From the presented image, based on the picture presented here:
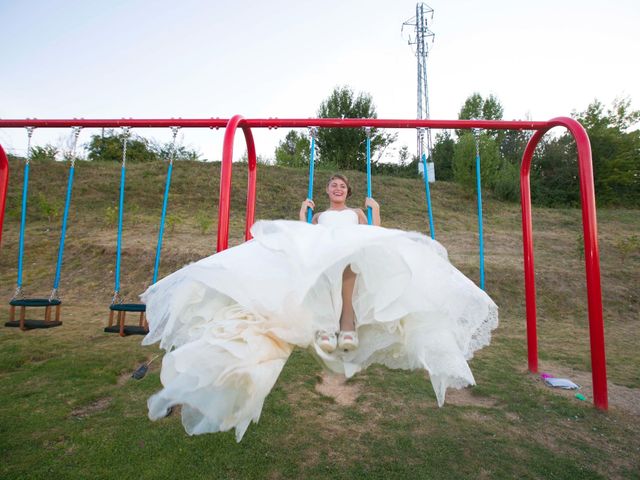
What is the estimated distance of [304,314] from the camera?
150 centimetres

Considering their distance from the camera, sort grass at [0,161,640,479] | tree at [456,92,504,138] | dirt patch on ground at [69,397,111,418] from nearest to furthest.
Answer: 1. grass at [0,161,640,479]
2. dirt patch on ground at [69,397,111,418]
3. tree at [456,92,504,138]

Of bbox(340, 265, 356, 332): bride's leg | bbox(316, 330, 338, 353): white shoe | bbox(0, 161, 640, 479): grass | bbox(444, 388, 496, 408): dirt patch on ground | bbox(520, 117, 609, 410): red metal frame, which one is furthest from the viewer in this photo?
bbox(444, 388, 496, 408): dirt patch on ground

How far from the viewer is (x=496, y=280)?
7102 millimetres

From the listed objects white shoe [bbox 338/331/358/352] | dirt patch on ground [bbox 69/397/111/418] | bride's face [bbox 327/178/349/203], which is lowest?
dirt patch on ground [bbox 69/397/111/418]

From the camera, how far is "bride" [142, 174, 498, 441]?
1.31 meters

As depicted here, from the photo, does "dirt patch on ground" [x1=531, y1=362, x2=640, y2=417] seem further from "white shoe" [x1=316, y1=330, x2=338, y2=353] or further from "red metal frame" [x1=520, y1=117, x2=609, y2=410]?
"white shoe" [x1=316, y1=330, x2=338, y2=353]

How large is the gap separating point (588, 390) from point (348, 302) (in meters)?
2.73

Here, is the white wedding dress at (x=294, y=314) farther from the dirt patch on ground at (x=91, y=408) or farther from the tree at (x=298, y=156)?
the tree at (x=298, y=156)

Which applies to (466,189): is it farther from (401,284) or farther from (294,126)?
(401,284)

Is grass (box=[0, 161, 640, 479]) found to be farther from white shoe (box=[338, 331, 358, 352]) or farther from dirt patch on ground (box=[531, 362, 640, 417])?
white shoe (box=[338, 331, 358, 352])

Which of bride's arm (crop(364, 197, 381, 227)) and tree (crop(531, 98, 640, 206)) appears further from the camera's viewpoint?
tree (crop(531, 98, 640, 206))

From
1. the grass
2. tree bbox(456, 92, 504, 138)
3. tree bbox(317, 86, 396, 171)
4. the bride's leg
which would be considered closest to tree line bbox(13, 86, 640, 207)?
tree bbox(317, 86, 396, 171)

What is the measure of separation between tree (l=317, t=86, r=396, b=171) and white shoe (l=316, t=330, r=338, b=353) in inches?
393

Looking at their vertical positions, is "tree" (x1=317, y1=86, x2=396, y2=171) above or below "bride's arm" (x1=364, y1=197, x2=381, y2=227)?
above
